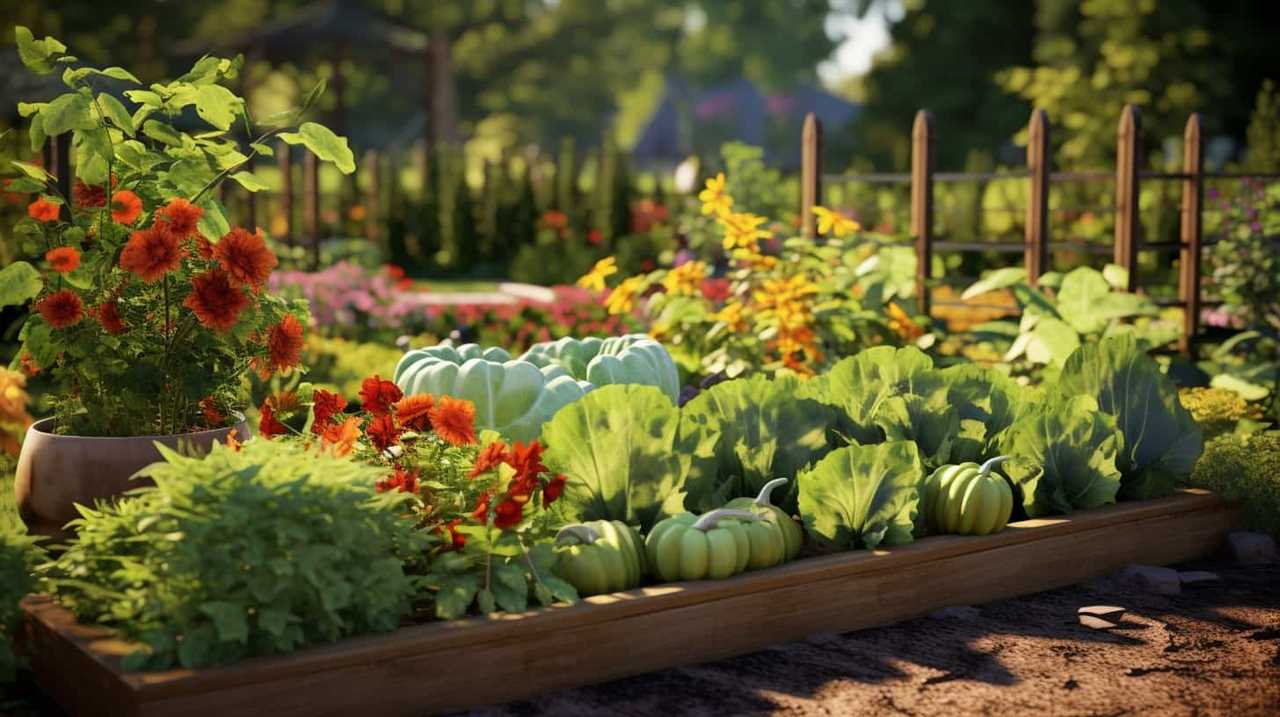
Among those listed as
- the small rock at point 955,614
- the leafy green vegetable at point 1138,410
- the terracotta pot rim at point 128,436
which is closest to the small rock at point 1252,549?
the leafy green vegetable at point 1138,410

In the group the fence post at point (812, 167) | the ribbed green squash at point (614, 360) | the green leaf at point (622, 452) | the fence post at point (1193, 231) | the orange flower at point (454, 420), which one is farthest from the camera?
the fence post at point (812, 167)

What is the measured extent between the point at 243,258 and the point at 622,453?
107 cm

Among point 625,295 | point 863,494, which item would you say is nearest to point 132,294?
point 863,494

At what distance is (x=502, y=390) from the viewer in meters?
4.20

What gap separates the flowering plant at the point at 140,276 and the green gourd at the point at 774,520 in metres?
1.25

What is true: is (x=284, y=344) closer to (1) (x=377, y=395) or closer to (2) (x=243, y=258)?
(2) (x=243, y=258)

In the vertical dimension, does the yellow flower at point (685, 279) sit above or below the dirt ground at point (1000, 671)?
above

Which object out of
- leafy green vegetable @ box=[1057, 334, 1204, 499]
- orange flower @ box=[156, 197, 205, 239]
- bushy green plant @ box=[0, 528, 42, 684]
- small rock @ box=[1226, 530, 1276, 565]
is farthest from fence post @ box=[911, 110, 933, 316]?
bushy green plant @ box=[0, 528, 42, 684]

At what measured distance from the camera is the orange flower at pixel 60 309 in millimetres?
3441

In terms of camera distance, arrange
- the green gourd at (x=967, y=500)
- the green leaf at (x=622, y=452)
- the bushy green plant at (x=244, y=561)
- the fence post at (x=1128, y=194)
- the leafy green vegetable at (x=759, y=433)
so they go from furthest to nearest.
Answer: the fence post at (x=1128, y=194), the leafy green vegetable at (x=759, y=433), the green gourd at (x=967, y=500), the green leaf at (x=622, y=452), the bushy green plant at (x=244, y=561)

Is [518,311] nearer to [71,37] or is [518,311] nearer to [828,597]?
[828,597]

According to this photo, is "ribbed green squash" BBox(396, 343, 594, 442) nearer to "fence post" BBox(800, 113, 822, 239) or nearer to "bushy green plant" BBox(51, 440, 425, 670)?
"bushy green plant" BBox(51, 440, 425, 670)

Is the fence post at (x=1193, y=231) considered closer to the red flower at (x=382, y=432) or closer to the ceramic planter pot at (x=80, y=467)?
the red flower at (x=382, y=432)

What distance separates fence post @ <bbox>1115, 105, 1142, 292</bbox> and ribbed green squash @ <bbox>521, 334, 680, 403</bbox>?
3.84 m
